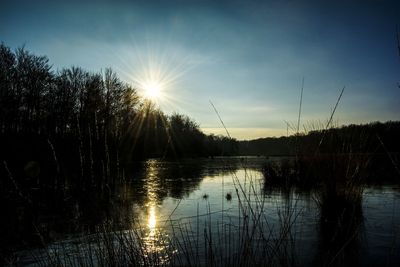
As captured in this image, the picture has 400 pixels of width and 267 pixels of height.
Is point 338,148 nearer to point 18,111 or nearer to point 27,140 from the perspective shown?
point 27,140

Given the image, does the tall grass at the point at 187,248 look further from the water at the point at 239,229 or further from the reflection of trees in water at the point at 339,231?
the reflection of trees in water at the point at 339,231

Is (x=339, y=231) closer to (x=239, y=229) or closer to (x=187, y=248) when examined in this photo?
(x=187, y=248)

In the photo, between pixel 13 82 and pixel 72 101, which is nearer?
pixel 13 82

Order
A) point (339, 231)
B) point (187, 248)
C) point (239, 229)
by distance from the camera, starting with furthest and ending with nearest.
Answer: point (339, 231), point (187, 248), point (239, 229)

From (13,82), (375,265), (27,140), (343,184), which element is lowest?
(375,265)

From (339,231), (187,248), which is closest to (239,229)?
(187,248)

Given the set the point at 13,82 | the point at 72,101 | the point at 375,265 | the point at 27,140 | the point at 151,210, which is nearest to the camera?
the point at 375,265

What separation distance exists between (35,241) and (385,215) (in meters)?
5.34

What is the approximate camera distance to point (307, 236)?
14.7ft

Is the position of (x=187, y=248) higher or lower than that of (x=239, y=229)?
lower

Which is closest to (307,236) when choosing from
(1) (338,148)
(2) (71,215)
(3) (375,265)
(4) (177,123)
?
(3) (375,265)

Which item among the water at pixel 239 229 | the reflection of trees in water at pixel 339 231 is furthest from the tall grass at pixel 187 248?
the reflection of trees in water at pixel 339 231

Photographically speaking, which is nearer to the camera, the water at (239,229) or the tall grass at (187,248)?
the tall grass at (187,248)

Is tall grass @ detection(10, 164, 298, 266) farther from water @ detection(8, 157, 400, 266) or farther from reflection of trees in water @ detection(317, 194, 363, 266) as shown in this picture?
reflection of trees in water @ detection(317, 194, 363, 266)
